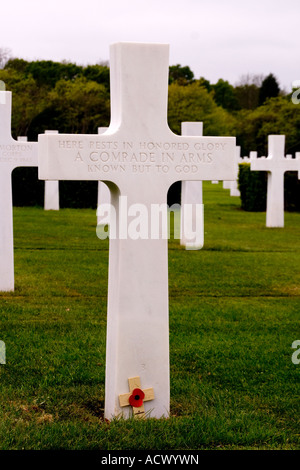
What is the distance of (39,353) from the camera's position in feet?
21.4

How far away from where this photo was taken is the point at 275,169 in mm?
19188

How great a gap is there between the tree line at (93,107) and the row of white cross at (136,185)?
77.8ft

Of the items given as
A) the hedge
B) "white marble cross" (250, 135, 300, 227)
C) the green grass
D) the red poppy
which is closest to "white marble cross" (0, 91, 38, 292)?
the green grass

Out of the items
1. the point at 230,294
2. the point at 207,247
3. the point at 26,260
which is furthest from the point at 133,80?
the point at 207,247

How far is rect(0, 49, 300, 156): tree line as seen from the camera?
103ft

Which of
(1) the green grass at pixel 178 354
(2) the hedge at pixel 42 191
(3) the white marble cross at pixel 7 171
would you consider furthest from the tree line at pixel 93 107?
(3) the white marble cross at pixel 7 171

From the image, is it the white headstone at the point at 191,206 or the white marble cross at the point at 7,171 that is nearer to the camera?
the white marble cross at the point at 7,171

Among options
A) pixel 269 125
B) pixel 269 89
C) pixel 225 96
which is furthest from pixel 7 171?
pixel 225 96

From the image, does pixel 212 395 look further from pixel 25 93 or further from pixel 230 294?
pixel 25 93

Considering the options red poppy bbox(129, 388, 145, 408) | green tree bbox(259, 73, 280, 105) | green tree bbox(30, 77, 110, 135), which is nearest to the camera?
red poppy bbox(129, 388, 145, 408)

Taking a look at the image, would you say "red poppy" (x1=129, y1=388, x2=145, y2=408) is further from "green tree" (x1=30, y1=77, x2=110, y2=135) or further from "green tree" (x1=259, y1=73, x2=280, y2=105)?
"green tree" (x1=259, y1=73, x2=280, y2=105)

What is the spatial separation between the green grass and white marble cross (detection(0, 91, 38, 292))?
0.36 meters

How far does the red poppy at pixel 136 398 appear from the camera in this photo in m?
4.89

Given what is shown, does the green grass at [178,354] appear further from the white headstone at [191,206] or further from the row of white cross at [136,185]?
the white headstone at [191,206]
